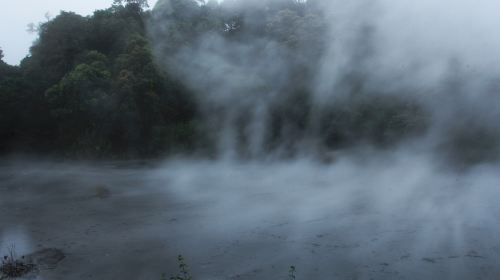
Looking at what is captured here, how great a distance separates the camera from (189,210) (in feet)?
30.4

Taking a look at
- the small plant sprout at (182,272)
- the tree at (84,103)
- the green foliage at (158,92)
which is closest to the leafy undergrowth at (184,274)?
the small plant sprout at (182,272)

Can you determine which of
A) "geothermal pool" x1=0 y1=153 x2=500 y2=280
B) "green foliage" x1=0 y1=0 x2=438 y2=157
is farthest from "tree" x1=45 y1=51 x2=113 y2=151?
"geothermal pool" x1=0 y1=153 x2=500 y2=280

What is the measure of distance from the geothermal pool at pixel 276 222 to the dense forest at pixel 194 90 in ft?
5.84

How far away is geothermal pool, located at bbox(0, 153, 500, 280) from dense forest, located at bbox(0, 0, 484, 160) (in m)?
1.78

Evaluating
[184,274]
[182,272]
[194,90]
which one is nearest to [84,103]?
[194,90]

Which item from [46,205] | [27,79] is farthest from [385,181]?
[27,79]

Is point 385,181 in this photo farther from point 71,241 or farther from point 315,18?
point 315,18

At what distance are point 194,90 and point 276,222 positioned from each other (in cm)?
1105

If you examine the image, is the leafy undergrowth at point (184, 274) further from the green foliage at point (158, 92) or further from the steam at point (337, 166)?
the green foliage at point (158, 92)

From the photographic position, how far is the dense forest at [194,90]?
14.0 m

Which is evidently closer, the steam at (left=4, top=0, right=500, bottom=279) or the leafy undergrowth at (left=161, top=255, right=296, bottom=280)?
the leafy undergrowth at (left=161, top=255, right=296, bottom=280)

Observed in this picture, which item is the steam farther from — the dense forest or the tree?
the tree

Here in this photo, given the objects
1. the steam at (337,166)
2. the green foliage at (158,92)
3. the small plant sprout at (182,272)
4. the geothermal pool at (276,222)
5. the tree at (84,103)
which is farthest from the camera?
the tree at (84,103)

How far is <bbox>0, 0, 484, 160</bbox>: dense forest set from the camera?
13950 millimetres
